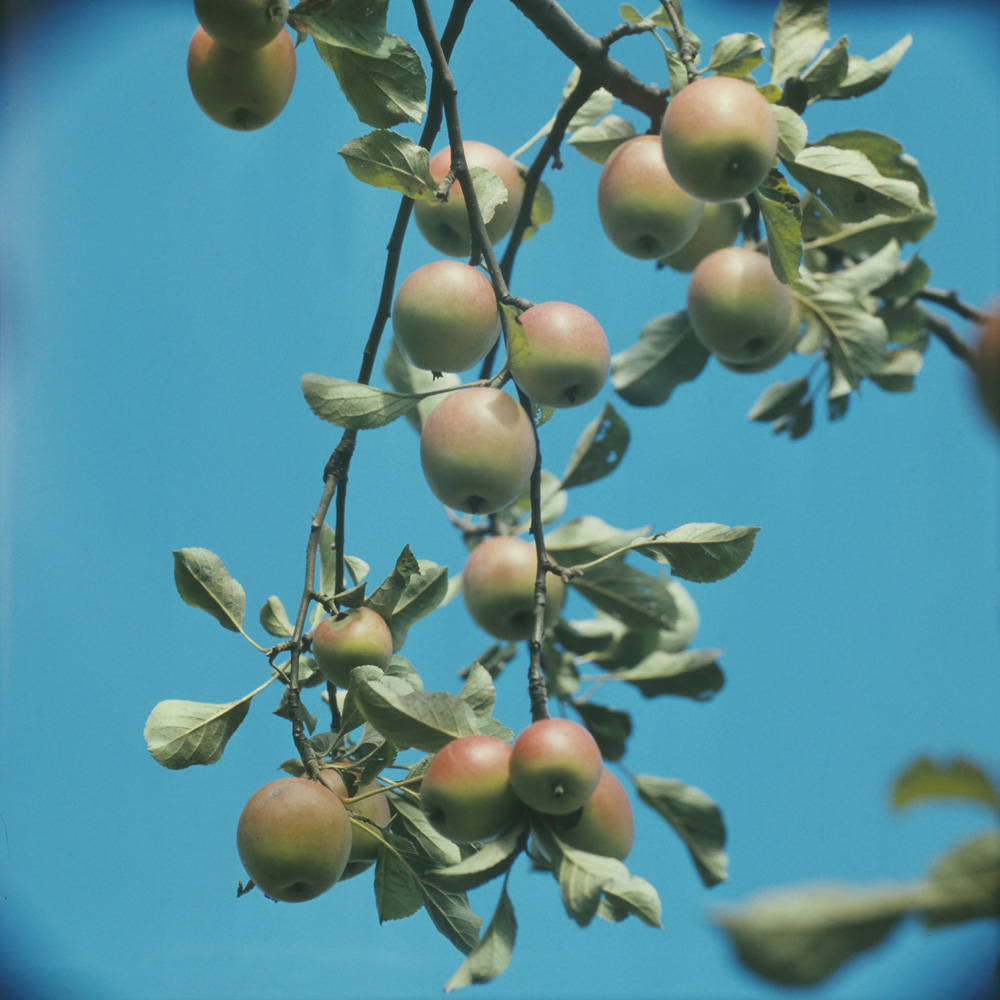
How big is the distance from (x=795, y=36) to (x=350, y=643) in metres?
0.87

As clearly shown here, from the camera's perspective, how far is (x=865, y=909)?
0.16 m

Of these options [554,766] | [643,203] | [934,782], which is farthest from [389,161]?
[934,782]

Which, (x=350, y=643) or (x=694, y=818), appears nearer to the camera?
(x=350, y=643)

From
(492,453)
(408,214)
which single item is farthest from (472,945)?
(408,214)

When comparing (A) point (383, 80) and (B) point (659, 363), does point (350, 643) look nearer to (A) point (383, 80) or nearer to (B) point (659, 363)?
(A) point (383, 80)

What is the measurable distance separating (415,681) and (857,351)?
29.9 inches

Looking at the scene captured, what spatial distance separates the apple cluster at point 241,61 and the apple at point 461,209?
0.72 ft

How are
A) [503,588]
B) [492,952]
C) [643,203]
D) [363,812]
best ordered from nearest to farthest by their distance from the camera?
[492,952], [363,812], [643,203], [503,588]

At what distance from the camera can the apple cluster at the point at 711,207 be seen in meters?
0.77

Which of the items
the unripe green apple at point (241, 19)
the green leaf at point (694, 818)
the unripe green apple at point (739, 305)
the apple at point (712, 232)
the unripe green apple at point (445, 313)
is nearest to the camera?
the unripe green apple at point (241, 19)

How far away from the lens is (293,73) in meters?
0.78

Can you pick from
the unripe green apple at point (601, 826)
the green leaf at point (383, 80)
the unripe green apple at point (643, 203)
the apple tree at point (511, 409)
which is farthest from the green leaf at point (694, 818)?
the green leaf at point (383, 80)

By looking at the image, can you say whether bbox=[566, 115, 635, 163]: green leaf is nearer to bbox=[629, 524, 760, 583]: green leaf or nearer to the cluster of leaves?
bbox=[629, 524, 760, 583]: green leaf

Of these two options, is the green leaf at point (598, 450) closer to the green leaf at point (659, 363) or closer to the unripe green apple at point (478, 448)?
the green leaf at point (659, 363)
